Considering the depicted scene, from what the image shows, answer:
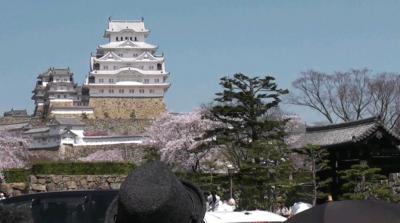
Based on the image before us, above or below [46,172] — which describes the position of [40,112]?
above

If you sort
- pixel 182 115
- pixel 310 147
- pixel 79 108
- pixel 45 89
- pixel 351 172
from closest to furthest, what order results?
pixel 351 172 < pixel 310 147 < pixel 182 115 < pixel 79 108 < pixel 45 89

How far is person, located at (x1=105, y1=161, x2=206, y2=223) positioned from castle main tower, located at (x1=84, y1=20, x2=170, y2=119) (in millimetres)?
72158

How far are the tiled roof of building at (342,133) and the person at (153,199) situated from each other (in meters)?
22.7

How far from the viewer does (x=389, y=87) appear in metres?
44.5

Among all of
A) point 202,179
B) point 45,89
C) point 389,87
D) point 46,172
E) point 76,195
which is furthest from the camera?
point 45,89

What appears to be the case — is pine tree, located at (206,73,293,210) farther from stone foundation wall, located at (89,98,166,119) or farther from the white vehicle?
stone foundation wall, located at (89,98,166,119)

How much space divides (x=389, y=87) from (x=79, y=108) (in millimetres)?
37991

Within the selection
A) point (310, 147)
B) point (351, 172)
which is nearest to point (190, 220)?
point (351, 172)

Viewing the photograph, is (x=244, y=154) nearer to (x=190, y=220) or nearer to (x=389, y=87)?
(x=389, y=87)

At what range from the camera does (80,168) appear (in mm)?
38719

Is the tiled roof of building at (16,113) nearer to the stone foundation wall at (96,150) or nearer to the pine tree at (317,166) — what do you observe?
the stone foundation wall at (96,150)

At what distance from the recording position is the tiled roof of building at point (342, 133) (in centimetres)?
2544

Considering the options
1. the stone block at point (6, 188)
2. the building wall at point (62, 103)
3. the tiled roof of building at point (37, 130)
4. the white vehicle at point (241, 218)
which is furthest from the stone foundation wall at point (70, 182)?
the building wall at point (62, 103)

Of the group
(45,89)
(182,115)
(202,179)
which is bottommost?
(202,179)
